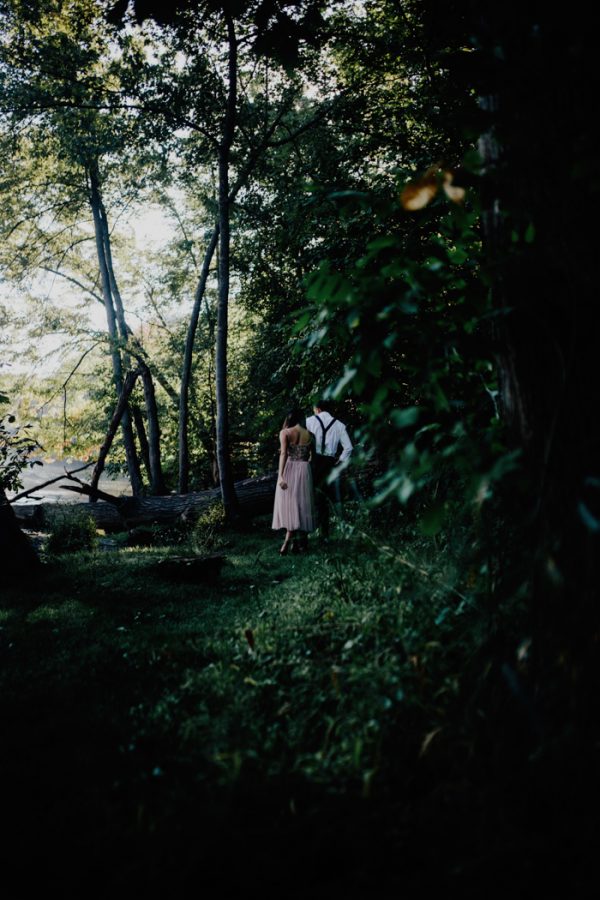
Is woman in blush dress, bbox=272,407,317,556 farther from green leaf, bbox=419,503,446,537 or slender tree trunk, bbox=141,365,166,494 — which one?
slender tree trunk, bbox=141,365,166,494

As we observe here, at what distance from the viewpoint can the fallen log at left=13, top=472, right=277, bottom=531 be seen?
37.9 feet

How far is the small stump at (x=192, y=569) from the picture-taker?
6102 millimetres

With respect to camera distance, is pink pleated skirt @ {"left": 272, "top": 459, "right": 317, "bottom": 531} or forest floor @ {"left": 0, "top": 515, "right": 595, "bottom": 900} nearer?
forest floor @ {"left": 0, "top": 515, "right": 595, "bottom": 900}

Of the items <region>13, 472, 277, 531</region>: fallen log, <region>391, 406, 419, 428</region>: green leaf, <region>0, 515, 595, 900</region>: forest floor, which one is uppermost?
<region>391, 406, 419, 428</region>: green leaf

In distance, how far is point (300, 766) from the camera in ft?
7.16

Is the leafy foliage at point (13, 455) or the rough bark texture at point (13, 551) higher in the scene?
the leafy foliage at point (13, 455)

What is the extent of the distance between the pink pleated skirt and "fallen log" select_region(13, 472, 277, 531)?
3690 mm

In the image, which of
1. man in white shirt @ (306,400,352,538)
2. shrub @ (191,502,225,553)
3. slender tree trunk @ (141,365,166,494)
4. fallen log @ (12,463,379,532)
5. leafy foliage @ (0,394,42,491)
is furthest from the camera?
slender tree trunk @ (141,365,166,494)

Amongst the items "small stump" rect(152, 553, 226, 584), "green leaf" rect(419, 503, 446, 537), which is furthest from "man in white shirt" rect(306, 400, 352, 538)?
"green leaf" rect(419, 503, 446, 537)

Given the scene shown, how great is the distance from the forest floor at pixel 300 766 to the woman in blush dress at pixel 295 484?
3.91m

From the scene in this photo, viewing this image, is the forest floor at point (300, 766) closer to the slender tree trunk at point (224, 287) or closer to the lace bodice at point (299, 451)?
the lace bodice at point (299, 451)

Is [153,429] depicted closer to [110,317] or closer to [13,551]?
[110,317]

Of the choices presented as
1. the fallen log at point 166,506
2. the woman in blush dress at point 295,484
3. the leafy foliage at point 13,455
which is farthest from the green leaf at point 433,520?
the fallen log at point 166,506

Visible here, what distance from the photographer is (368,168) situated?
9992mm
